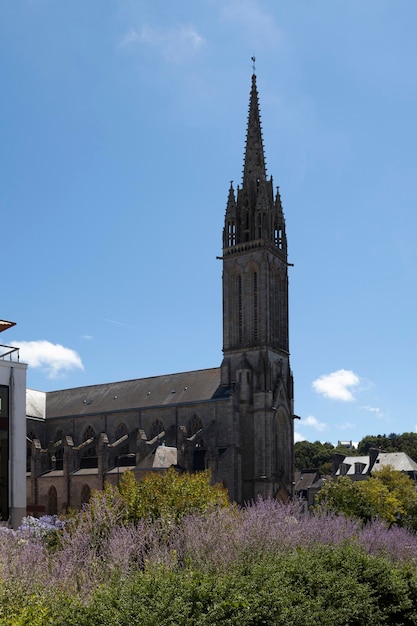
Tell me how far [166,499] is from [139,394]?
167 feet

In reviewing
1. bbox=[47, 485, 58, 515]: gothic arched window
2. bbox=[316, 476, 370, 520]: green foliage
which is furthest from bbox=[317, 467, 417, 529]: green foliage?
bbox=[47, 485, 58, 515]: gothic arched window

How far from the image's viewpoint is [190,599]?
13641mm

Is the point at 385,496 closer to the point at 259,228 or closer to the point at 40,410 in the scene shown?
the point at 259,228

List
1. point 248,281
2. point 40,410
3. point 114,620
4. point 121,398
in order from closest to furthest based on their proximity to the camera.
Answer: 1. point 114,620
2. point 248,281
3. point 121,398
4. point 40,410

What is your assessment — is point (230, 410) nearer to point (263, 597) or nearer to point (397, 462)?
point (397, 462)

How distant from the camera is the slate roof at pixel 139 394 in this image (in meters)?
73.6

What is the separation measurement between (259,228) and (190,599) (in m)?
62.2

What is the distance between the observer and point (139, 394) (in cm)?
7912

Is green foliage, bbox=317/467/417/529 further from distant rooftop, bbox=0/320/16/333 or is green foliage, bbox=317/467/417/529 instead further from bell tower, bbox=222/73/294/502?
distant rooftop, bbox=0/320/16/333

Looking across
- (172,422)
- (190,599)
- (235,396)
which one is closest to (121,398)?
(172,422)

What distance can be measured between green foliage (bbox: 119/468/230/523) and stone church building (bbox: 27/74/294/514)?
3617 centimetres

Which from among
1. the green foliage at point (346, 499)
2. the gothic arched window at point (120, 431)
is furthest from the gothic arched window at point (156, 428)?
the green foliage at point (346, 499)

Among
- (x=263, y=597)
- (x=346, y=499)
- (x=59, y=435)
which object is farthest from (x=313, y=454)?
(x=263, y=597)

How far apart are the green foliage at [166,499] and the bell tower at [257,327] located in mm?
37159
